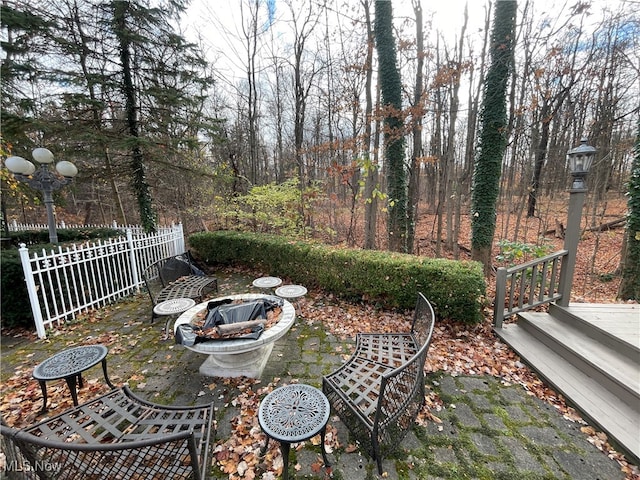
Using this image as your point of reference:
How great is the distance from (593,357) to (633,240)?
3437 mm

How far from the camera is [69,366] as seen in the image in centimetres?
230

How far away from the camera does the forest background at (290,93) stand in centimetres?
590

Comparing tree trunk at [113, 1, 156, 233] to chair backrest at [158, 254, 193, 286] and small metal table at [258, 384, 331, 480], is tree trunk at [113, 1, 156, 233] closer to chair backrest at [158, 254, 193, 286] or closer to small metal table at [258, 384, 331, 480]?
chair backrest at [158, 254, 193, 286]

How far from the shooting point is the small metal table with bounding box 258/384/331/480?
163cm

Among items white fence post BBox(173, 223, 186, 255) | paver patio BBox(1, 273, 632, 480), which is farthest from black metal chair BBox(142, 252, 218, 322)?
white fence post BBox(173, 223, 186, 255)

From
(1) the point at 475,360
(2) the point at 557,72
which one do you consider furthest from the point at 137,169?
(2) the point at 557,72

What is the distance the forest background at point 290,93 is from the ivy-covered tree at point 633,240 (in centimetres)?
54

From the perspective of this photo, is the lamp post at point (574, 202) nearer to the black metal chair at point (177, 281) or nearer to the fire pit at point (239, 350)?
the fire pit at point (239, 350)

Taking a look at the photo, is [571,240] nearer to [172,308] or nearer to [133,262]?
[172,308]

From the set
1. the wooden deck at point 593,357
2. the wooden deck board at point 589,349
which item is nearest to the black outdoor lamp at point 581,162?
the wooden deck at point 593,357

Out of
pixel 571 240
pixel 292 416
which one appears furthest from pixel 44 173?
pixel 571 240

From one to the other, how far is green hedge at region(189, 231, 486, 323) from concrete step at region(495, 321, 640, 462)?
26.4 inches

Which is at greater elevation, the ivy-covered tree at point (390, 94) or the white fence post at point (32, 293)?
the ivy-covered tree at point (390, 94)

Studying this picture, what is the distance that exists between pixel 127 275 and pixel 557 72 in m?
11.6
